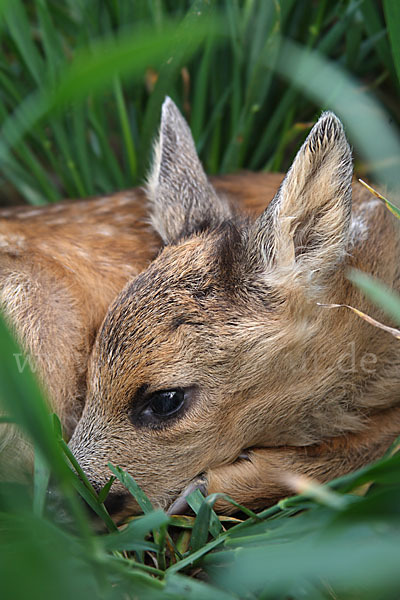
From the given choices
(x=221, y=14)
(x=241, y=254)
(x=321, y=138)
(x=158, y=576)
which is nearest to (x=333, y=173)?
(x=321, y=138)

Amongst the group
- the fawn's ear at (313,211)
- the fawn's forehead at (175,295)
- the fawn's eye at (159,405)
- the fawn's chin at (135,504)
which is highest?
the fawn's ear at (313,211)

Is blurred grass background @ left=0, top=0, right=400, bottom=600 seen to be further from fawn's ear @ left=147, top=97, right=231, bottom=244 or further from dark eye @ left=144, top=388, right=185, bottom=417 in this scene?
fawn's ear @ left=147, top=97, right=231, bottom=244

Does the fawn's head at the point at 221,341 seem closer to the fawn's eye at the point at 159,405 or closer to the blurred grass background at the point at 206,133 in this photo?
the fawn's eye at the point at 159,405

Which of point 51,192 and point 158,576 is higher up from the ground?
point 51,192

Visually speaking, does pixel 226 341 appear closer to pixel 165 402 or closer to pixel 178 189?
pixel 165 402

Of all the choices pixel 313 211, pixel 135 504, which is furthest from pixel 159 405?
pixel 313 211

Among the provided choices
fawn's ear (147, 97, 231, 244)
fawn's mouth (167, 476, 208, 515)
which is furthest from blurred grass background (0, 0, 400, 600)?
fawn's ear (147, 97, 231, 244)

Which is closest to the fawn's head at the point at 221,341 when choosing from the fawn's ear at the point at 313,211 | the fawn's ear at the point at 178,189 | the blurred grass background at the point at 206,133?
the fawn's ear at the point at 313,211

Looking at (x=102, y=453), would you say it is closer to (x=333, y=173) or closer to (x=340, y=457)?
(x=340, y=457)
